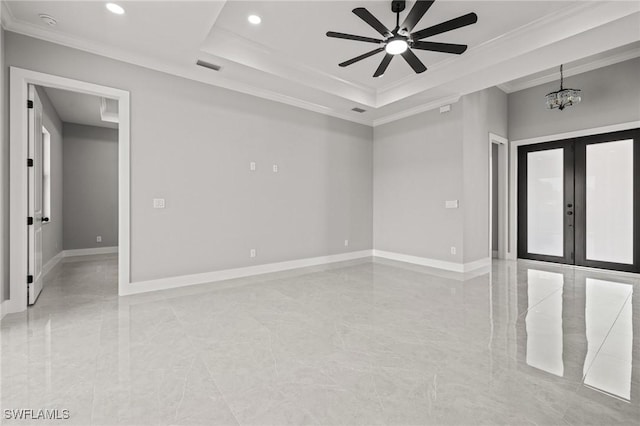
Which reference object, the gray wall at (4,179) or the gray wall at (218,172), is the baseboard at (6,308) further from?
the gray wall at (218,172)

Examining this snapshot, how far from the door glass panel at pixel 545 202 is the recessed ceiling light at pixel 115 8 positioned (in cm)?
725

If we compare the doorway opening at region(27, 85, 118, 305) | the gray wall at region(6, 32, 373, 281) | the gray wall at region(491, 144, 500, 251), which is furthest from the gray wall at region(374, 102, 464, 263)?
the doorway opening at region(27, 85, 118, 305)

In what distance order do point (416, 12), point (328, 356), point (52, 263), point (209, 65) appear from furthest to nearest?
point (52, 263) → point (209, 65) → point (416, 12) → point (328, 356)

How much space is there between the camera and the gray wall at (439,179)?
5383mm

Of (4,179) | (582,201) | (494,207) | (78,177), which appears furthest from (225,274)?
(582,201)

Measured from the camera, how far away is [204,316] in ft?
10.3

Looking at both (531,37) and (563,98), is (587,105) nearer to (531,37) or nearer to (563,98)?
(563,98)

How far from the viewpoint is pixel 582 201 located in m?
5.60

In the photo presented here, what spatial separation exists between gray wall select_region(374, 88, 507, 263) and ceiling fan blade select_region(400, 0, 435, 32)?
2.76 m

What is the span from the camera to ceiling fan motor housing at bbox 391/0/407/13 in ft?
10.5

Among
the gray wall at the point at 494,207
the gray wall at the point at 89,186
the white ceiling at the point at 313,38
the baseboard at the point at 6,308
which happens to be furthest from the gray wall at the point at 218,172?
the gray wall at the point at 89,186

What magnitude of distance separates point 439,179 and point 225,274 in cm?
415

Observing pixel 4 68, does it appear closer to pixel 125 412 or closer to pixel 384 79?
pixel 125 412

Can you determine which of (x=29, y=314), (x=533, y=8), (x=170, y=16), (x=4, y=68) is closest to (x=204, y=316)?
(x=29, y=314)
